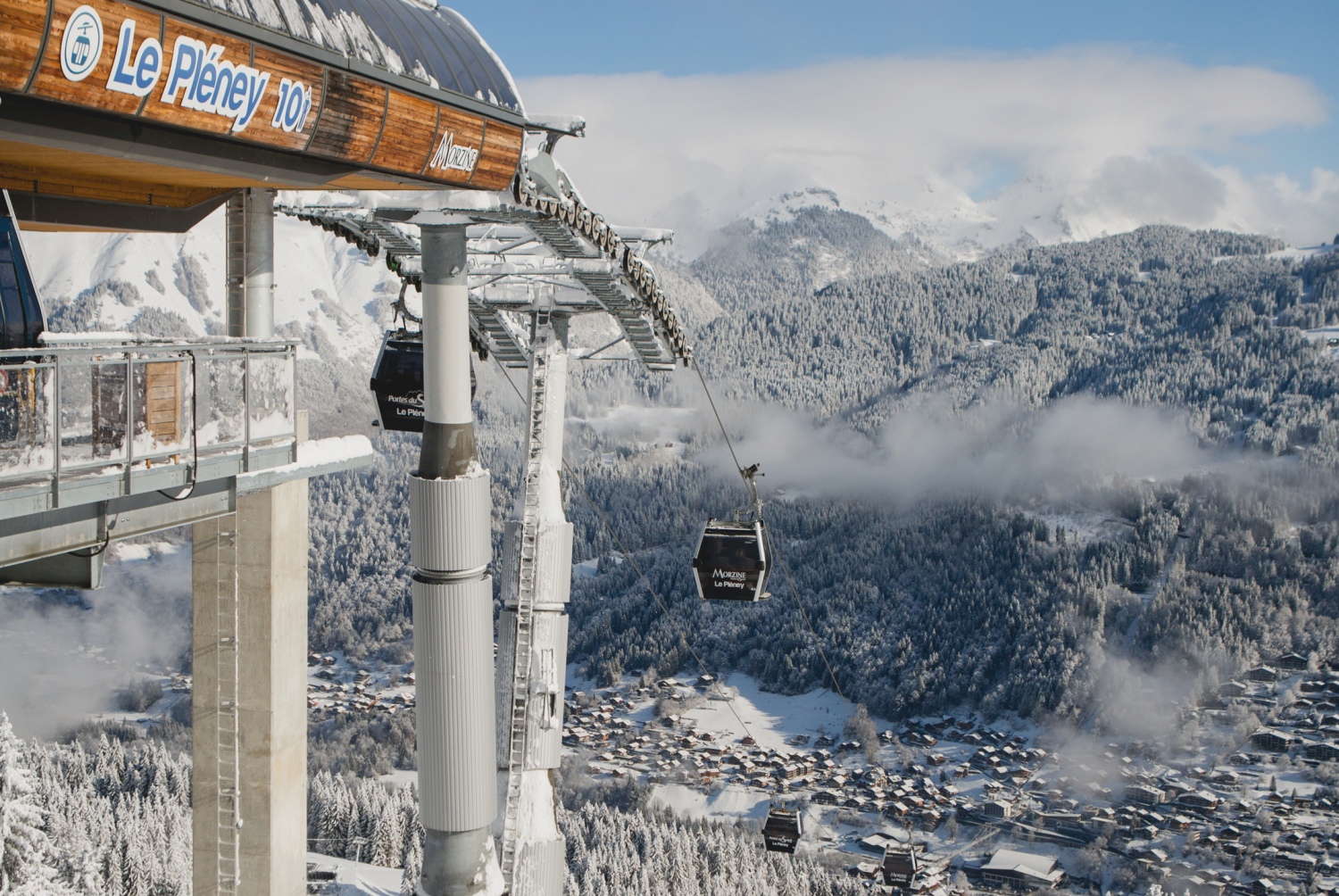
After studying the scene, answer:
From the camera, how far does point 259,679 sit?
356 inches

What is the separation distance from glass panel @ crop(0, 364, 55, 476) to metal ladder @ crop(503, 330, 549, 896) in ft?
23.1

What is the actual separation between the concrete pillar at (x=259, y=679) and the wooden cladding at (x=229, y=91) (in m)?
3.38

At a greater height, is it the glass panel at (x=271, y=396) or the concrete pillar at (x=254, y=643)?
the glass panel at (x=271, y=396)

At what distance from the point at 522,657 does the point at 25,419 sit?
7.41m

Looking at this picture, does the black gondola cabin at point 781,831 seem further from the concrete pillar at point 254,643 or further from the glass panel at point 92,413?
the glass panel at point 92,413

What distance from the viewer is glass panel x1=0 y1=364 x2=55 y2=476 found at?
197 inches

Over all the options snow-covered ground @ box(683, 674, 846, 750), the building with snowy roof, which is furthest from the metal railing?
snow-covered ground @ box(683, 674, 846, 750)

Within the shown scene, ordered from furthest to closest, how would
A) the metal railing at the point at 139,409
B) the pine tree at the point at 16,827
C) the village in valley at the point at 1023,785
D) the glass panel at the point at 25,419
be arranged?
the village in valley at the point at 1023,785, the pine tree at the point at 16,827, the metal railing at the point at 139,409, the glass panel at the point at 25,419

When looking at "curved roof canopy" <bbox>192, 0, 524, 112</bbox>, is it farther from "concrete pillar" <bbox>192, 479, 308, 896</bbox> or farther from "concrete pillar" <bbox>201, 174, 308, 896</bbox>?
"concrete pillar" <bbox>192, 479, 308, 896</bbox>

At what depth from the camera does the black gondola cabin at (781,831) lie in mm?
33312

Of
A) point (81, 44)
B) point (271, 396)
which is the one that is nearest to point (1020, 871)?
point (271, 396)

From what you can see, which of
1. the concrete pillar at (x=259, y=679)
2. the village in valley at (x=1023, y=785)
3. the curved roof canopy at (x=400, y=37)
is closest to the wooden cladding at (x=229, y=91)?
the curved roof canopy at (x=400, y=37)

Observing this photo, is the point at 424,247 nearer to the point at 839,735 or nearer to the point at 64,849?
the point at 64,849

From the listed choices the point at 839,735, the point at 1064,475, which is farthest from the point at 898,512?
Answer: the point at 839,735
